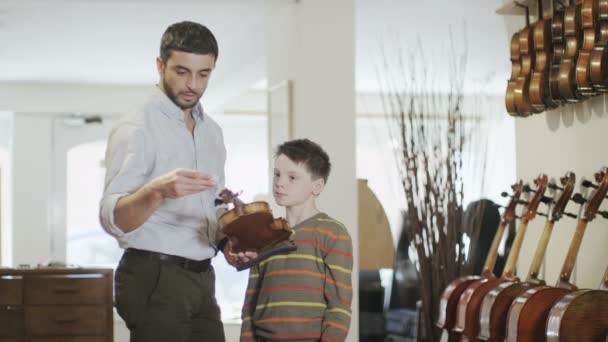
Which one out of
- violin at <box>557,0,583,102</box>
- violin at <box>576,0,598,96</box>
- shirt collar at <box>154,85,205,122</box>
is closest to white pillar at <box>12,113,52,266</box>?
violin at <box>557,0,583,102</box>

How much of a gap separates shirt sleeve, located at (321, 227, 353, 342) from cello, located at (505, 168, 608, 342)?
32.2 inches

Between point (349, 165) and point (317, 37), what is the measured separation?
67 cm

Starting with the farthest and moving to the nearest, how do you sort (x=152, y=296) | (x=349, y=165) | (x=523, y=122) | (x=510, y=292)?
(x=349, y=165)
(x=523, y=122)
(x=510, y=292)
(x=152, y=296)

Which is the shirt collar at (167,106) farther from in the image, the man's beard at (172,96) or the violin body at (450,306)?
the violin body at (450,306)

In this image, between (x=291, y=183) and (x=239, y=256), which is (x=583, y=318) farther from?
(x=239, y=256)

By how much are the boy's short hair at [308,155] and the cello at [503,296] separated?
1.01 metres

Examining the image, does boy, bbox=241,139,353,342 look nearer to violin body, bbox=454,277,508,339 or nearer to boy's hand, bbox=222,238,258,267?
boy's hand, bbox=222,238,258,267

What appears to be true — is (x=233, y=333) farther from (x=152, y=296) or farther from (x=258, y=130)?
(x=258, y=130)

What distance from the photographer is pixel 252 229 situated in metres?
2.19

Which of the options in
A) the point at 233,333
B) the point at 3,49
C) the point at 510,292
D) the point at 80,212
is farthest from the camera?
the point at 80,212

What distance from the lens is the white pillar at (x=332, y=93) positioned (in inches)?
187

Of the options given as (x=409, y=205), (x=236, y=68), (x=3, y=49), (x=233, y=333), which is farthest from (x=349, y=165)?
(x=3, y=49)

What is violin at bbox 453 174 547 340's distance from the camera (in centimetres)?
343

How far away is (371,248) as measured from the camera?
523cm
